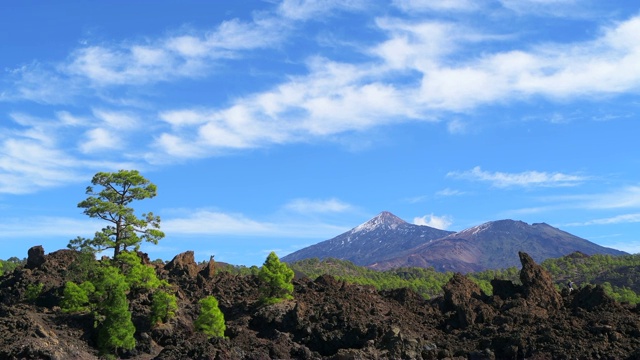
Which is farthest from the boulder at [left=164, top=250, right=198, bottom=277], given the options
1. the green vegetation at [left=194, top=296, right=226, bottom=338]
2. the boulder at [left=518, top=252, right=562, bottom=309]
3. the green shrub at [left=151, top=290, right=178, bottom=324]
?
the boulder at [left=518, top=252, right=562, bottom=309]

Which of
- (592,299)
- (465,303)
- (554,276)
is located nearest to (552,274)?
(554,276)

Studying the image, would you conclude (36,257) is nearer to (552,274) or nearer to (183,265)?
(183,265)

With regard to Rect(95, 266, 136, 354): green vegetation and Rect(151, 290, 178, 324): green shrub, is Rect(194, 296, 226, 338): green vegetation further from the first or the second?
Rect(95, 266, 136, 354): green vegetation

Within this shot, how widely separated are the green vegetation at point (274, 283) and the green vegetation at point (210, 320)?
763 cm

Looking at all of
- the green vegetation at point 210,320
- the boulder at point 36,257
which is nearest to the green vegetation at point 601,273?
the green vegetation at point 210,320

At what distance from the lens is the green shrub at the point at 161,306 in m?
60.1

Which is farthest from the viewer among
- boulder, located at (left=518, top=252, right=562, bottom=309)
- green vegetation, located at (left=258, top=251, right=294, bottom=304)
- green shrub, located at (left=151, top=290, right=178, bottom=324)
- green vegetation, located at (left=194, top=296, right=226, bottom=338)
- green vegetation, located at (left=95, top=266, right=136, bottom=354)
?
boulder, located at (left=518, top=252, right=562, bottom=309)

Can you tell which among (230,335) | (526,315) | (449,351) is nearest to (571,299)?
(526,315)

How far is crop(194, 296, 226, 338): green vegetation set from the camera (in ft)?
196

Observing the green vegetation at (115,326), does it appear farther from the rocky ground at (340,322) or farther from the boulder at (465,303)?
the boulder at (465,303)

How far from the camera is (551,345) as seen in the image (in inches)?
2293

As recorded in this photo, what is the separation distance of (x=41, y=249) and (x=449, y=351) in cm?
4162

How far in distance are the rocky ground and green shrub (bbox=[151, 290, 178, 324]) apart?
33.7 inches

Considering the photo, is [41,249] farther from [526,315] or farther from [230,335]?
[526,315]
